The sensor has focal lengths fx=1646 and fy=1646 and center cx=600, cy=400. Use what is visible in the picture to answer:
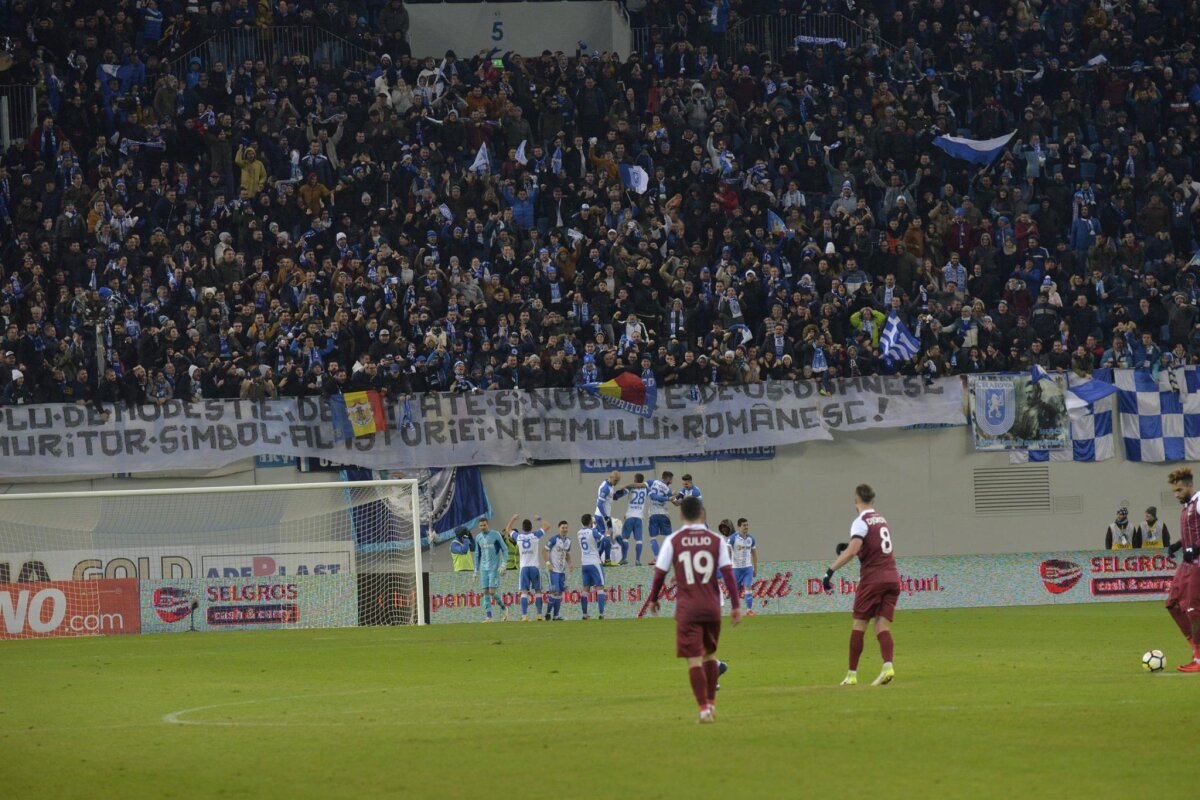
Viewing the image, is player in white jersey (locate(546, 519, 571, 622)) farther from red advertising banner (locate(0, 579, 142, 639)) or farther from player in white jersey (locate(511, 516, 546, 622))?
red advertising banner (locate(0, 579, 142, 639))

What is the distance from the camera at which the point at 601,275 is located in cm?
3562

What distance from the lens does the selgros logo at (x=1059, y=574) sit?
3331 cm

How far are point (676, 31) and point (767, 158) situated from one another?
20.4ft

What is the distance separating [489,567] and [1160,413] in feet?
50.3

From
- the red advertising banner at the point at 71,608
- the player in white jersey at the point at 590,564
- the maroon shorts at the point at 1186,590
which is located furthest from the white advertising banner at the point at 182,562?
the maroon shorts at the point at 1186,590

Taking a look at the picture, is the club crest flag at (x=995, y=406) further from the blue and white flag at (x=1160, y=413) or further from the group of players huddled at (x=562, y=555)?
the group of players huddled at (x=562, y=555)

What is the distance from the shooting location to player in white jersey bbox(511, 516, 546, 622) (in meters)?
31.5

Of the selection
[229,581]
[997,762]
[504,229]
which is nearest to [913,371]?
[504,229]

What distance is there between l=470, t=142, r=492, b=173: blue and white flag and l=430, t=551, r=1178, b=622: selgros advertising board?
10.4 m

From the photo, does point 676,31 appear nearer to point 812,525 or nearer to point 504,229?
point 504,229

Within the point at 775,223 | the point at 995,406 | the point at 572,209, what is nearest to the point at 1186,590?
the point at 995,406

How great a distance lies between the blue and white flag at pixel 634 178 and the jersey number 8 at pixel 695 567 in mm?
25283

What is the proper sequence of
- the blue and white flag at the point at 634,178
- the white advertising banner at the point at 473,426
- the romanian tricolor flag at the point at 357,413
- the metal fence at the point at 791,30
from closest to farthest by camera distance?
the white advertising banner at the point at 473,426, the romanian tricolor flag at the point at 357,413, the blue and white flag at the point at 634,178, the metal fence at the point at 791,30

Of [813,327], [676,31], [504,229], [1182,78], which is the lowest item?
[813,327]
